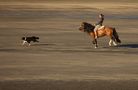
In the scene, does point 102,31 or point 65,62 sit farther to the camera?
point 102,31

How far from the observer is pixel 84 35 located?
130 ft

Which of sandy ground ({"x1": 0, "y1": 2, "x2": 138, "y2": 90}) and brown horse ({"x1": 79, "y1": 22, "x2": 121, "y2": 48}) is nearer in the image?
sandy ground ({"x1": 0, "y1": 2, "x2": 138, "y2": 90})

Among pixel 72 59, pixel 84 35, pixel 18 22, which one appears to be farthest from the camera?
pixel 18 22

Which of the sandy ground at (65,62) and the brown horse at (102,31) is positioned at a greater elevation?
the brown horse at (102,31)

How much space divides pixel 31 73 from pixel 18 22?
90.1 ft

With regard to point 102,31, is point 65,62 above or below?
below

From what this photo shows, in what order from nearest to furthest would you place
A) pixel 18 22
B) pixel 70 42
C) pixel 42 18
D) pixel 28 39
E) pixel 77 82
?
pixel 77 82 < pixel 28 39 < pixel 70 42 < pixel 18 22 < pixel 42 18

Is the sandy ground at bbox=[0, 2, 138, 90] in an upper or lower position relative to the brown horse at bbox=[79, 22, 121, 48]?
lower

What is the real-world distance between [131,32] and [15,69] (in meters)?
18.9

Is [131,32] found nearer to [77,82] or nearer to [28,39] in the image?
[28,39]

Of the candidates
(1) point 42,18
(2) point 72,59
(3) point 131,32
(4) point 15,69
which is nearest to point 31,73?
(4) point 15,69

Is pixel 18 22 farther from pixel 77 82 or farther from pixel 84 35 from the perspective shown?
pixel 77 82

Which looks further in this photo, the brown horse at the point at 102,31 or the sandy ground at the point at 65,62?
the brown horse at the point at 102,31

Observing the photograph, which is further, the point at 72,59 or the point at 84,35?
the point at 84,35
